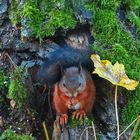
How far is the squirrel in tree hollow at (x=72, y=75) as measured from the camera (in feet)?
10.5

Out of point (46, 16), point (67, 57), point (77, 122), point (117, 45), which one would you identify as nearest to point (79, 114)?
point (77, 122)

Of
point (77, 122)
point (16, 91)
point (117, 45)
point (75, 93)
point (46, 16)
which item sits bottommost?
point (77, 122)

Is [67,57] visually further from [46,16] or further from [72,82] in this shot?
[46,16]

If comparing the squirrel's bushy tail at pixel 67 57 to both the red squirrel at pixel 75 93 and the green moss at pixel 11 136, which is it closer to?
the red squirrel at pixel 75 93

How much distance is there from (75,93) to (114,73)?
0.41 metres

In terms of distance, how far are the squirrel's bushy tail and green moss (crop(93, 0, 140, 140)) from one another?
3.7 inches

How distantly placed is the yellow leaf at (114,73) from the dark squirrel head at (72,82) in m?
0.27

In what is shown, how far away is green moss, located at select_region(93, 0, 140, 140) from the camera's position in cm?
329

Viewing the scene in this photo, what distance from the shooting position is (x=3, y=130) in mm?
3184

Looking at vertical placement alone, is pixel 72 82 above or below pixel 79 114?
above

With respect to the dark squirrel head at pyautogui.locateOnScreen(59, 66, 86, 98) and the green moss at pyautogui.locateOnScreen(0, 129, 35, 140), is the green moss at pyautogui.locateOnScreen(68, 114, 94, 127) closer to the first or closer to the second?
the dark squirrel head at pyautogui.locateOnScreen(59, 66, 86, 98)

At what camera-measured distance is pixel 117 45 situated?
3299 millimetres

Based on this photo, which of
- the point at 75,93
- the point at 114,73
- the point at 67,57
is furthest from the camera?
the point at 75,93

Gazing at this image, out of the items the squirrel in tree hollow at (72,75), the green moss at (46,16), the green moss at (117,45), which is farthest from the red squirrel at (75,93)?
the green moss at (46,16)
